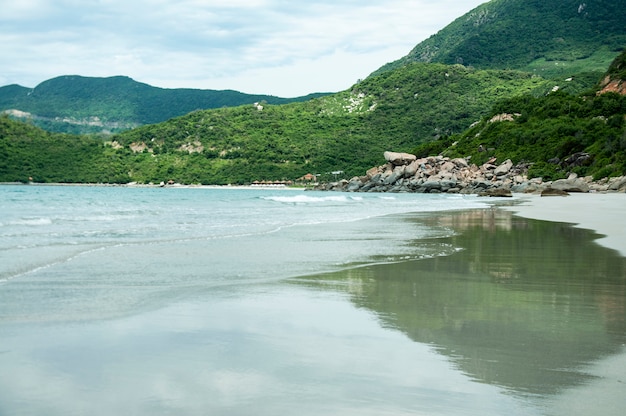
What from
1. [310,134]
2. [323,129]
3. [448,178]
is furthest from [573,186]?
[323,129]

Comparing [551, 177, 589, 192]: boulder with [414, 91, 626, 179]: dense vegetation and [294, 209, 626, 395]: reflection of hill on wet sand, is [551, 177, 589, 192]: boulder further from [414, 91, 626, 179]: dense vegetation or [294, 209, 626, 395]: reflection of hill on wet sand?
[294, 209, 626, 395]: reflection of hill on wet sand

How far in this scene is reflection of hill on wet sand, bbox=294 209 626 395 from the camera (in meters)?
4.86

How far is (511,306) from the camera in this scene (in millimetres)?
7137

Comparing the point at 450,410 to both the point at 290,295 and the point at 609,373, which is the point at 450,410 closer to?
the point at 609,373

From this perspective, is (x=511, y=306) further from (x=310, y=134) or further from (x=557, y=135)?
(x=310, y=134)

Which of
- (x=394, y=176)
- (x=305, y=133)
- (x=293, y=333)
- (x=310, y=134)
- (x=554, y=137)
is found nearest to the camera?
(x=293, y=333)

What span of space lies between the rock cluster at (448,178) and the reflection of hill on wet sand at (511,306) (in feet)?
159

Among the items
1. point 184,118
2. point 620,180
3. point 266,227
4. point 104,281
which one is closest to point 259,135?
point 184,118

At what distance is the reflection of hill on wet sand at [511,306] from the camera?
15.9 feet

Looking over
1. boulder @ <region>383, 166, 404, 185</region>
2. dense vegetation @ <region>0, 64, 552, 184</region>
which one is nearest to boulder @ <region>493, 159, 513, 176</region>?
boulder @ <region>383, 166, 404, 185</region>

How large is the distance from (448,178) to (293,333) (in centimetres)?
7600

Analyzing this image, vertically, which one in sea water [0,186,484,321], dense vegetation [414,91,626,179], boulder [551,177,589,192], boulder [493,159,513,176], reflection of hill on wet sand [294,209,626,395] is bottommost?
sea water [0,186,484,321]

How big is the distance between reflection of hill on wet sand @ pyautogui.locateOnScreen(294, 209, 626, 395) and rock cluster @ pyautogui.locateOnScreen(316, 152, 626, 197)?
159 feet

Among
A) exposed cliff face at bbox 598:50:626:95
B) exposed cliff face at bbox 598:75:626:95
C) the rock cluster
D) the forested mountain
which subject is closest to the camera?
the rock cluster
